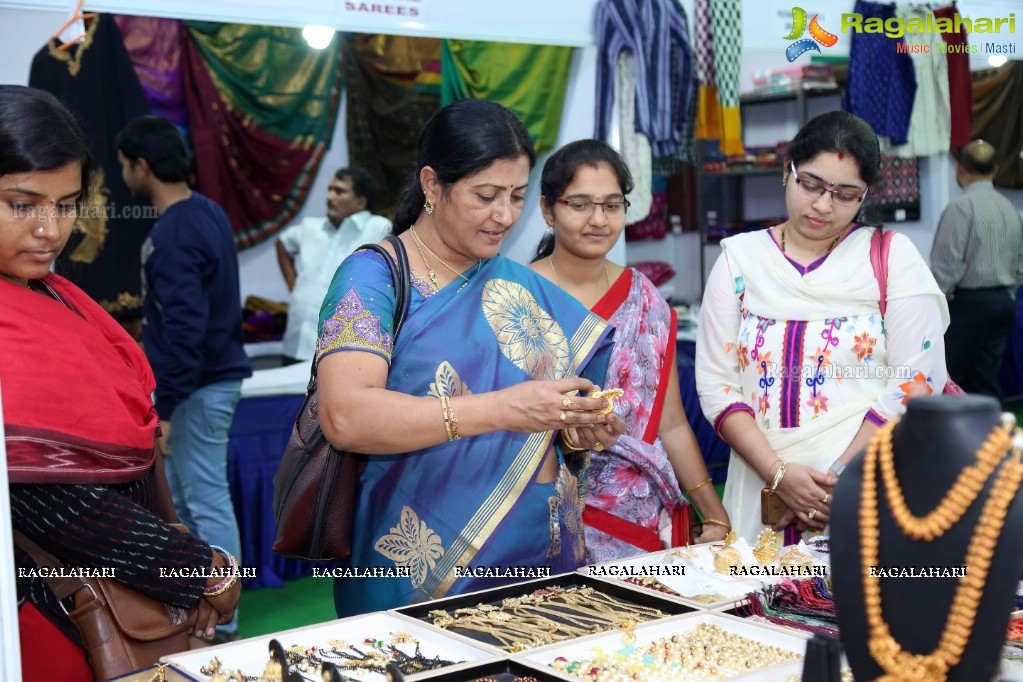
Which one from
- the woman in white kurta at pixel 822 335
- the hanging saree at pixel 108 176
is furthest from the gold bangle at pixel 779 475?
the hanging saree at pixel 108 176

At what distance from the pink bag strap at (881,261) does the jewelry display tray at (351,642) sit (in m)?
1.27

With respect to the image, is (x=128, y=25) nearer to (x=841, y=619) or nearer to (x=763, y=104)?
(x=763, y=104)

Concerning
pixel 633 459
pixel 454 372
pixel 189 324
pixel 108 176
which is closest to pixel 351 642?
pixel 454 372

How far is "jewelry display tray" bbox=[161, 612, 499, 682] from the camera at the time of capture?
150 centimetres

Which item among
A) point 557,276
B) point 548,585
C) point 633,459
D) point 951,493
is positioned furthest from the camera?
point 557,276

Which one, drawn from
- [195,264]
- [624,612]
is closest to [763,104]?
[195,264]

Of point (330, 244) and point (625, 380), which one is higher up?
point (330, 244)

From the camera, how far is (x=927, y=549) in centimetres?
109

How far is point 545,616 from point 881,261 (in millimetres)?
1165

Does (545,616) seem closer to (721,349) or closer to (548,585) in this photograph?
(548,585)

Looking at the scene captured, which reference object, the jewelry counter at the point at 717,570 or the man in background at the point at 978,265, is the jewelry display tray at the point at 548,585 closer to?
the jewelry counter at the point at 717,570

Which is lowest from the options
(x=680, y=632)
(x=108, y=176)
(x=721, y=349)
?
(x=680, y=632)

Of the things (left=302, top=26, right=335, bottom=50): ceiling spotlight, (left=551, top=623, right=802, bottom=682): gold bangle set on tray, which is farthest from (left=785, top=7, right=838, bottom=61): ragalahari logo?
(left=551, top=623, right=802, bottom=682): gold bangle set on tray

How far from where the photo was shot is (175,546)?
1691mm
